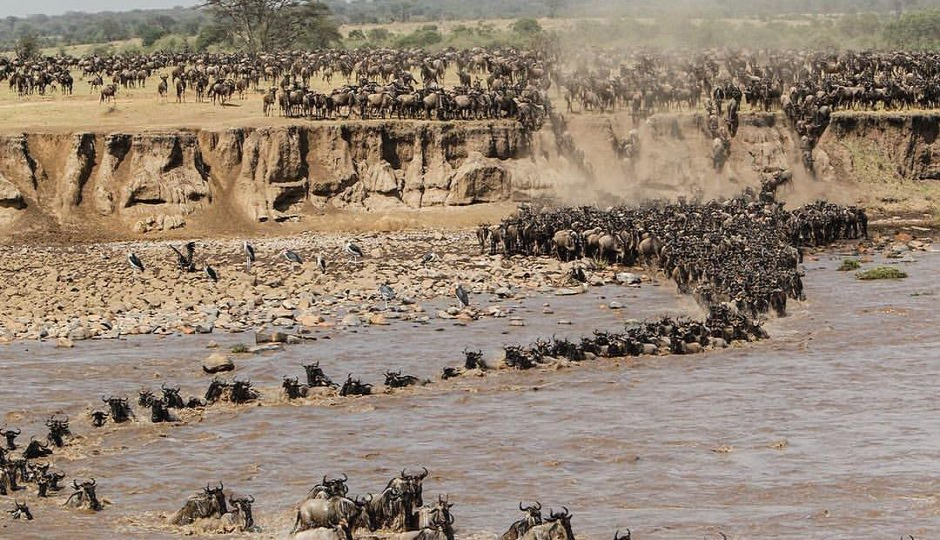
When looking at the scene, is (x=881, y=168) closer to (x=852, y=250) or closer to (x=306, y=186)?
(x=852, y=250)

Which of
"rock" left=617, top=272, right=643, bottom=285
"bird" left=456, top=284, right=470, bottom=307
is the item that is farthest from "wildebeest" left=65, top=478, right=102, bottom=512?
"rock" left=617, top=272, right=643, bottom=285

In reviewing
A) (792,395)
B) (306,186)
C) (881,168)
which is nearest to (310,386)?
(792,395)

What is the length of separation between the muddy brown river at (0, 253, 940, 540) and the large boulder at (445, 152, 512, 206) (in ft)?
58.8

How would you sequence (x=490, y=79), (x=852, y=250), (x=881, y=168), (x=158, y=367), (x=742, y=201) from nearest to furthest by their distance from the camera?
→ (x=158, y=367) < (x=852, y=250) < (x=742, y=201) < (x=881, y=168) < (x=490, y=79)

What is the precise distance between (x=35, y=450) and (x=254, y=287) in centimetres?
1436

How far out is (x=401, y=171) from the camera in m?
49.0

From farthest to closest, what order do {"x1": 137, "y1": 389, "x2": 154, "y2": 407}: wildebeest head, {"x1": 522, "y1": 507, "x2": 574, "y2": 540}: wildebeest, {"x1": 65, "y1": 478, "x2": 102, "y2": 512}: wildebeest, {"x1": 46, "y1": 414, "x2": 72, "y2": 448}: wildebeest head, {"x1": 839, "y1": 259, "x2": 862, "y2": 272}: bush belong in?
{"x1": 839, "y1": 259, "x2": 862, "y2": 272}: bush < {"x1": 137, "y1": 389, "x2": 154, "y2": 407}: wildebeest head < {"x1": 46, "y1": 414, "x2": 72, "y2": 448}: wildebeest head < {"x1": 65, "y1": 478, "x2": 102, "y2": 512}: wildebeest < {"x1": 522, "y1": 507, "x2": 574, "y2": 540}: wildebeest

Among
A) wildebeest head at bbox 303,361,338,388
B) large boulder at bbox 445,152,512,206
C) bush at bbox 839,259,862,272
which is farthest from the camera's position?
large boulder at bbox 445,152,512,206

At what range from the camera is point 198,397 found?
23734mm

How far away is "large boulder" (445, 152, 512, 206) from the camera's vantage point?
4847 cm

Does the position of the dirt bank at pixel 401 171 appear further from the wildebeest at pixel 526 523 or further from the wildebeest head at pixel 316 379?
the wildebeest at pixel 526 523

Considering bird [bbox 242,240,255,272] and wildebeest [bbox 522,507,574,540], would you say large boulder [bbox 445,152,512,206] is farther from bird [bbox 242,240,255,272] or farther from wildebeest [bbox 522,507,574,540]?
wildebeest [bbox 522,507,574,540]

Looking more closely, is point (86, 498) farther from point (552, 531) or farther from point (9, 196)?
point (9, 196)

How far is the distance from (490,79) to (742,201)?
16.2 m
